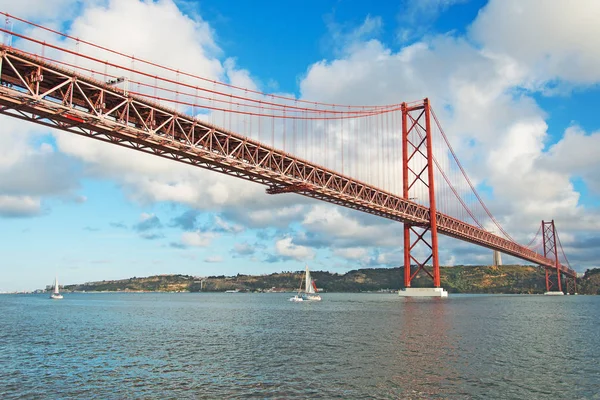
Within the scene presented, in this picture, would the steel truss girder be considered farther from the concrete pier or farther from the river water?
the concrete pier

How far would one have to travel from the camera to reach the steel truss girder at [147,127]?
103ft

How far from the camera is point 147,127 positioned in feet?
131

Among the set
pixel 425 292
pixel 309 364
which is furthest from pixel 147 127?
pixel 425 292

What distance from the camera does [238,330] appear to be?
38.2 m

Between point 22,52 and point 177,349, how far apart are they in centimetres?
2065

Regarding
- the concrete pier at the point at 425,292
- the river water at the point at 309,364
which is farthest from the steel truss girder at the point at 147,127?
the concrete pier at the point at 425,292

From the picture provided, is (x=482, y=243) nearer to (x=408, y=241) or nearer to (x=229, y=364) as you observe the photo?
Result: (x=408, y=241)

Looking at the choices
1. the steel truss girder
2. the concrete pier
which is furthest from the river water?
the concrete pier

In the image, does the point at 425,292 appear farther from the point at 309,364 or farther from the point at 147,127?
the point at 309,364

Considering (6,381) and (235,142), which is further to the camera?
(235,142)

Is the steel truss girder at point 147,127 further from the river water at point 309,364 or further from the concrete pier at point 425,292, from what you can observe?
the concrete pier at point 425,292

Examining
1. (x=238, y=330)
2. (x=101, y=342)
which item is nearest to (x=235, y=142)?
(x=238, y=330)

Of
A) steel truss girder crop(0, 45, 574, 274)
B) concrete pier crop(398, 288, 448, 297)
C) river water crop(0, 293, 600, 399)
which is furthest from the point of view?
concrete pier crop(398, 288, 448, 297)

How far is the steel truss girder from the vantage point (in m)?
31.3
